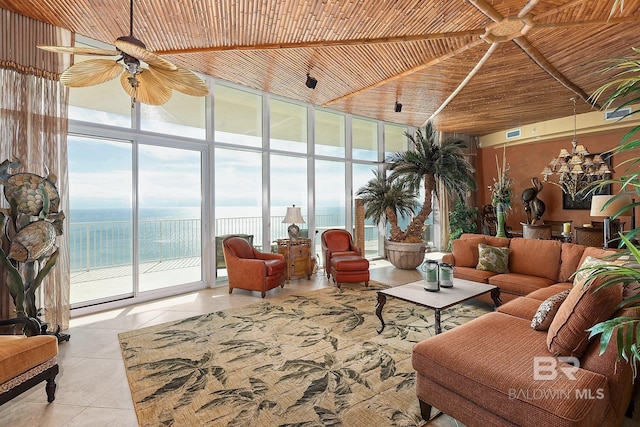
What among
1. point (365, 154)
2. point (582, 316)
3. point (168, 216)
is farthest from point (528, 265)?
point (168, 216)

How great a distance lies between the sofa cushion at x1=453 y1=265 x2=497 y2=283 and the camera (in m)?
4.09

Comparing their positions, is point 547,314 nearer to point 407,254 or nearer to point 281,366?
point 281,366

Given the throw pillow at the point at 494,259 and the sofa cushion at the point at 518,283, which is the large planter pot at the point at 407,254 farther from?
the sofa cushion at the point at 518,283

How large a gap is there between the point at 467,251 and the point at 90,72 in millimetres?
4769

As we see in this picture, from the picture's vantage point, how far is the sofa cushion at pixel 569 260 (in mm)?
3730

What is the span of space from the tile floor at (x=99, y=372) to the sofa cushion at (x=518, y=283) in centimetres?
182

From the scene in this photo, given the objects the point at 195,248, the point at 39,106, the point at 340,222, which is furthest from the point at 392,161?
the point at 39,106

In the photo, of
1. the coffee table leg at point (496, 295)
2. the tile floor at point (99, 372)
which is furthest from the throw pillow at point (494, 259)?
the tile floor at point (99, 372)

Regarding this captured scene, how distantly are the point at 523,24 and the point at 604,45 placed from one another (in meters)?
1.46

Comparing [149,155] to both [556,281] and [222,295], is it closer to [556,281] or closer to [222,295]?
[222,295]

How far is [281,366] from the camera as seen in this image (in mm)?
2703

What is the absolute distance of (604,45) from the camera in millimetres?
3846

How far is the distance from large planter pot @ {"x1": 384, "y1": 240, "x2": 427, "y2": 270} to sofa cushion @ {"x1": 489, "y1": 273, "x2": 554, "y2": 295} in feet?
7.89

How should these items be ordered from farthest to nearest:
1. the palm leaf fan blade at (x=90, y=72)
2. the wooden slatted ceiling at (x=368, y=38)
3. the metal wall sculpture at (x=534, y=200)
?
the metal wall sculpture at (x=534, y=200) < the wooden slatted ceiling at (x=368, y=38) < the palm leaf fan blade at (x=90, y=72)
